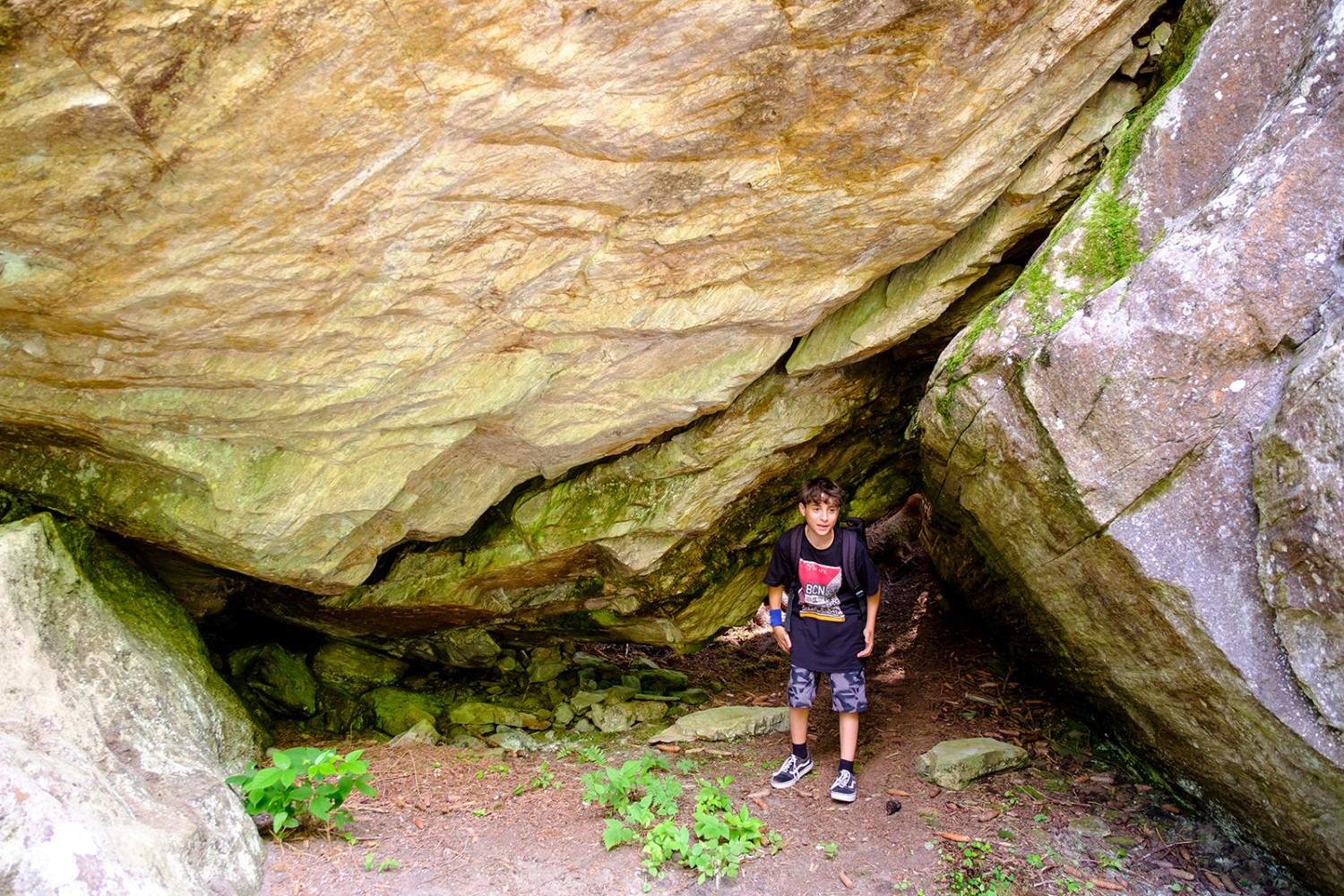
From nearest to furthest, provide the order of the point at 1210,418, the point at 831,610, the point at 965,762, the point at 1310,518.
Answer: the point at 1310,518, the point at 1210,418, the point at 965,762, the point at 831,610

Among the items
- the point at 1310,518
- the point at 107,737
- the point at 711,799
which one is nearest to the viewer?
the point at 1310,518

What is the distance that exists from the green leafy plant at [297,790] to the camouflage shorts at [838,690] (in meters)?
2.81

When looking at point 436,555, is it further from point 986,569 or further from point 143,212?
point 986,569

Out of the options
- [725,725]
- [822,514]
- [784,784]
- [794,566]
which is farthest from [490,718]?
[822,514]

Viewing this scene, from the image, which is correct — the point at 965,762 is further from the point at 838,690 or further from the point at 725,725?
the point at 725,725

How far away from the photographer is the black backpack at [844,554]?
5.75 m

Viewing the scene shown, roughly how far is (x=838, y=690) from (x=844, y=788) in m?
0.63

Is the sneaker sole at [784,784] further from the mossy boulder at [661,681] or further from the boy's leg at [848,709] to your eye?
the mossy boulder at [661,681]

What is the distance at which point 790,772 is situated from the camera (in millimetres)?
5879

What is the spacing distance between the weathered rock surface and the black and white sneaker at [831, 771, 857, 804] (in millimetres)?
3448

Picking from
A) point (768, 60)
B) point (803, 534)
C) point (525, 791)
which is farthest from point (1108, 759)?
point (768, 60)

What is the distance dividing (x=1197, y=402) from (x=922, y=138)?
7.07ft

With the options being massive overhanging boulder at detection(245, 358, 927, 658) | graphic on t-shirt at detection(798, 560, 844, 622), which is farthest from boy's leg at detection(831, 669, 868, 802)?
massive overhanging boulder at detection(245, 358, 927, 658)

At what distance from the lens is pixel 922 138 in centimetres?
508
